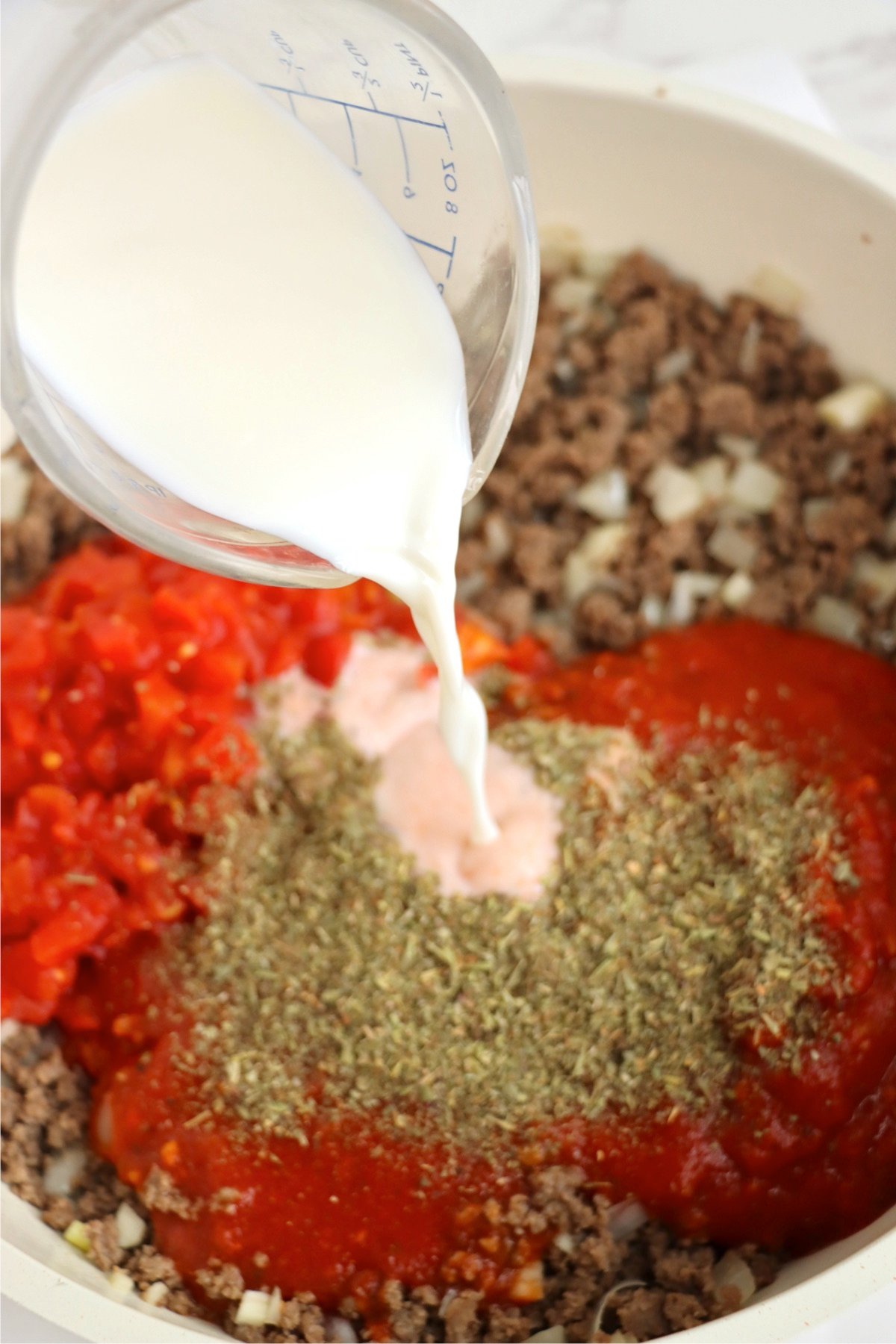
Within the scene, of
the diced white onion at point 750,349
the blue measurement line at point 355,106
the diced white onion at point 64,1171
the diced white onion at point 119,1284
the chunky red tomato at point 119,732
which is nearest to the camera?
the blue measurement line at point 355,106

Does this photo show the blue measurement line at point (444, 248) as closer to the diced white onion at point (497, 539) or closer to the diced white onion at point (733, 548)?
the diced white onion at point (497, 539)

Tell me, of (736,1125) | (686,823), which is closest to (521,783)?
(686,823)

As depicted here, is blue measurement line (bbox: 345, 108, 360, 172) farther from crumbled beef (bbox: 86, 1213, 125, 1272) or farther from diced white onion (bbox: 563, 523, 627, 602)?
crumbled beef (bbox: 86, 1213, 125, 1272)

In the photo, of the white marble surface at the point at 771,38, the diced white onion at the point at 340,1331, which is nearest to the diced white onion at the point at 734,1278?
the diced white onion at the point at 340,1331

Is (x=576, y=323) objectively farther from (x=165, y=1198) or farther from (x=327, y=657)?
(x=165, y=1198)

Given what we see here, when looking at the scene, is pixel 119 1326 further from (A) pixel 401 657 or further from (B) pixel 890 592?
(B) pixel 890 592

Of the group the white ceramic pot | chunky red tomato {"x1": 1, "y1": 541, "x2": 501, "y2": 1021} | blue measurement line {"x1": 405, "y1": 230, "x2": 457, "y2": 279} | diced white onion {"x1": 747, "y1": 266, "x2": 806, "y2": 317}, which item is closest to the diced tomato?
chunky red tomato {"x1": 1, "y1": 541, "x2": 501, "y2": 1021}
